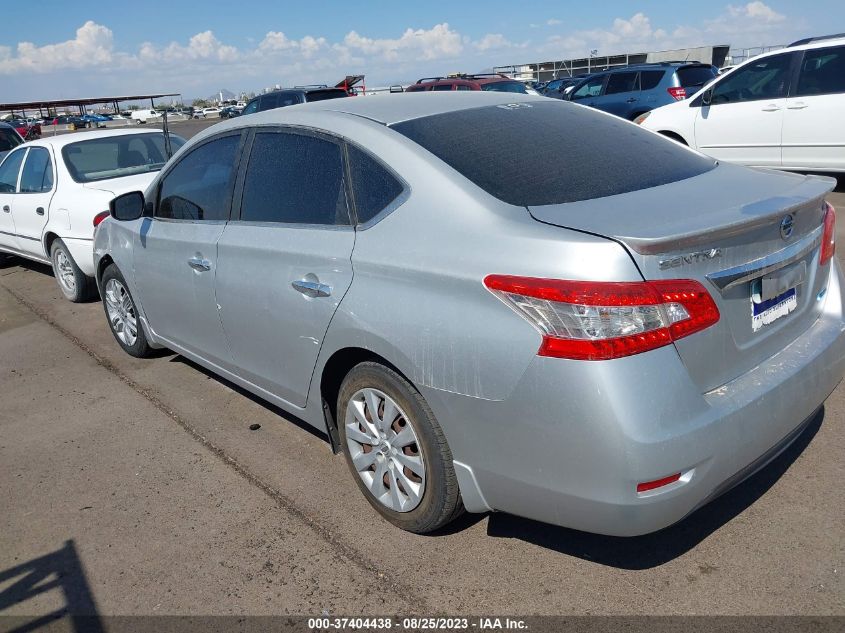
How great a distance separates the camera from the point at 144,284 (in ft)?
15.2

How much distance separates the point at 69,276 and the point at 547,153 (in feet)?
18.8

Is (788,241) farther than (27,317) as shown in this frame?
No

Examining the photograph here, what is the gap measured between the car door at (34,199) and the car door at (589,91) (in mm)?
11132

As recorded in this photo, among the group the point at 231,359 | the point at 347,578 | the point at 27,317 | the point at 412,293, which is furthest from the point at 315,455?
the point at 27,317

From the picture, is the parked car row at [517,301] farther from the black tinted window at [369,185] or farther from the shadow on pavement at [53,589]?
the shadow on pavement at [53,589]

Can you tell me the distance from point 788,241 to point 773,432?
0.67 meters

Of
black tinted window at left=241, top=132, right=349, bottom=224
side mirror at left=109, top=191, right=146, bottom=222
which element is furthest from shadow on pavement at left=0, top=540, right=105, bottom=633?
side mirror at left=109, top=191, right=146, bottom=222

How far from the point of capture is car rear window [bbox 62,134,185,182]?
23.5ft

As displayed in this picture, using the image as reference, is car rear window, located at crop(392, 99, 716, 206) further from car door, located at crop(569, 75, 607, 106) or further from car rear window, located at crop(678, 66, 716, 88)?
car door, located at crop(569, 75, 607, 106)

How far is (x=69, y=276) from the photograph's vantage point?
7.18 meters

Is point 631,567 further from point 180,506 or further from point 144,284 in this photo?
point 144,284

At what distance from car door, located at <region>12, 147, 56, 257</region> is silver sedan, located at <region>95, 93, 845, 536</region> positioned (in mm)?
Result: 4351

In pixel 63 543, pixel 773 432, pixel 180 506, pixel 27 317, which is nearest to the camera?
pixel 773 432

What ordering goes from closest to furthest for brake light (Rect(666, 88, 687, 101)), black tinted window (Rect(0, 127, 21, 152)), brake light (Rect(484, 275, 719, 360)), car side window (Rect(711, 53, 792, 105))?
brake light (Rect(484, 275, 719, 360))
car side window (Rect(711, 53, 792, 105))
black tinted window (Rect(0, 127, 21, 152))
brake light (Rect(666, 88, 687, 101))
